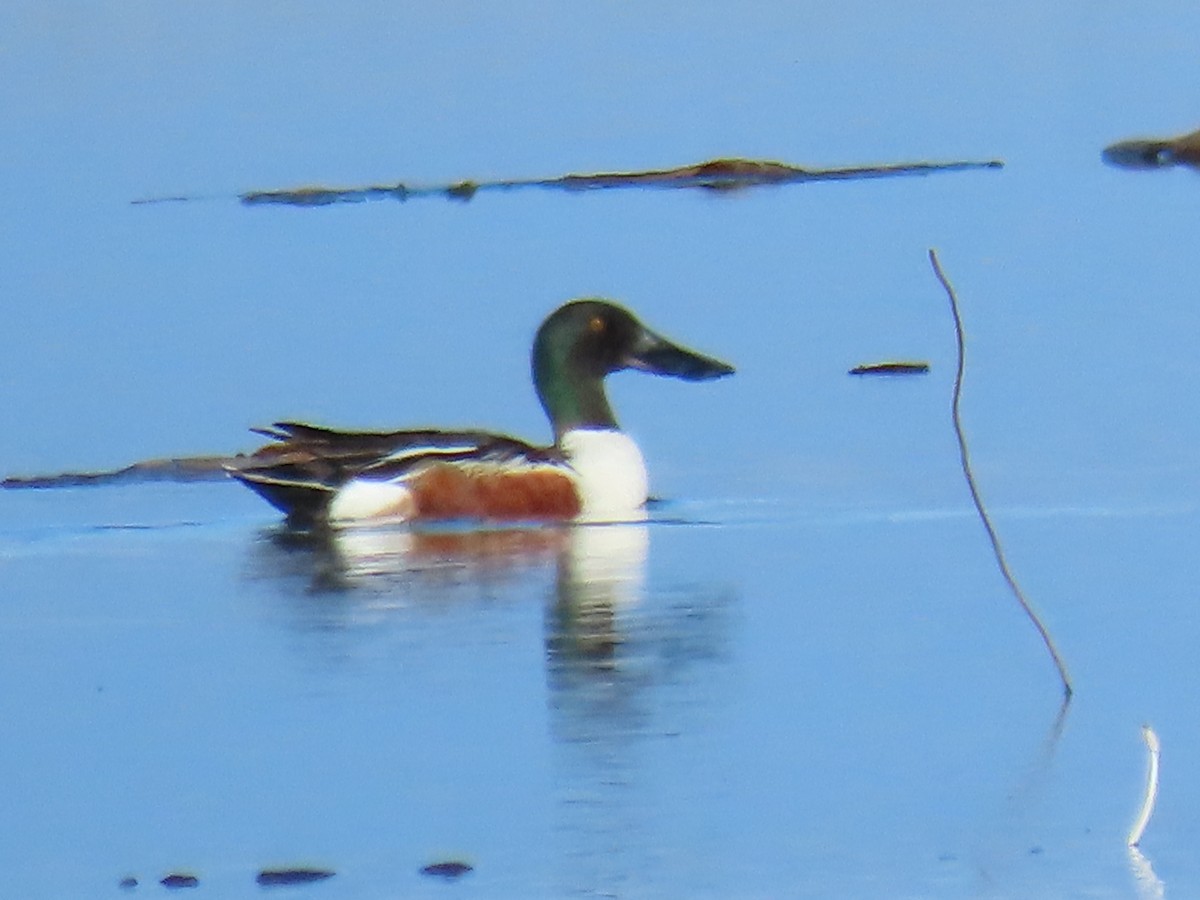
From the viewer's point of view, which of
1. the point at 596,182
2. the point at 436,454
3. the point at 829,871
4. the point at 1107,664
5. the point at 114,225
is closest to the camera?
the point at 829,871

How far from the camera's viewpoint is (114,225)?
12.4 meters

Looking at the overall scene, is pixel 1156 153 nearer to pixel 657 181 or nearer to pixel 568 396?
pixel 657 181

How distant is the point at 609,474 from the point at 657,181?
5558 millimetres

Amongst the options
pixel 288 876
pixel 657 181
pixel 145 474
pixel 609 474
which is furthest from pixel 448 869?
pixel 657 181

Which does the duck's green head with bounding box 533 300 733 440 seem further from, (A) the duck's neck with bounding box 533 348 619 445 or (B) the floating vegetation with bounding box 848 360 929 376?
(B) the floating vegetation with bounding box 848 360 929 376

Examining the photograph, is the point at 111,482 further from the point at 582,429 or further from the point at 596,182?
the point at 596,182

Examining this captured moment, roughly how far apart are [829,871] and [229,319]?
6585mm

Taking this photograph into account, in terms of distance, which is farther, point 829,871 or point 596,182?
point 596,182

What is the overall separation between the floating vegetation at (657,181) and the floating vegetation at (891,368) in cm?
312

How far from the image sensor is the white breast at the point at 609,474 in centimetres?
943

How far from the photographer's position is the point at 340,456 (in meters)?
9.48

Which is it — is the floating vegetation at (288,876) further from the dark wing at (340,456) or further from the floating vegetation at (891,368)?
the floating vegetation at (891,368)

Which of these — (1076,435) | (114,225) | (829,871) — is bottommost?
(829,871)

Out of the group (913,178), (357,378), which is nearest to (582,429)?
(357,378)
